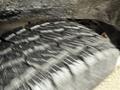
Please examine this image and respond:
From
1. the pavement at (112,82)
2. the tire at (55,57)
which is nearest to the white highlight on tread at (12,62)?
the tire at (55,57)

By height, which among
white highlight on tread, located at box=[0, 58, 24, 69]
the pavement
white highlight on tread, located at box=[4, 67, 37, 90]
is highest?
white highlight on tread, located at box=[0, 58, 24, 69]

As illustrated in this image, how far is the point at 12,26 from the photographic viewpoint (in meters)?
1.20

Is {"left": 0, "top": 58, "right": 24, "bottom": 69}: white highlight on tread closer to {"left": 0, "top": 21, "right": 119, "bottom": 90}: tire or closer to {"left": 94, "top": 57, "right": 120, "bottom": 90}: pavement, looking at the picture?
{"left": 0, "top": 21, "right": 119, "bottom": 90}: tire

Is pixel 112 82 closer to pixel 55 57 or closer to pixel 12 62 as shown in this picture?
pixel 55 57

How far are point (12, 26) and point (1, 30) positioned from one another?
0.04 meters

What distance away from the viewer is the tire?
1.04 metres

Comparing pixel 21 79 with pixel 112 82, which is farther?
pixel 112 82

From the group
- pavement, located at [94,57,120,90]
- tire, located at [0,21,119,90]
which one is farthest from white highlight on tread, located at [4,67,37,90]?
pavement, located at [94,57,120,90]

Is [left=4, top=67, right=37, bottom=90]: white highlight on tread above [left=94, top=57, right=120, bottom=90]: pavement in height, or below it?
above

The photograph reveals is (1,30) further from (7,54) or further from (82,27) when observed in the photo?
(82,27)

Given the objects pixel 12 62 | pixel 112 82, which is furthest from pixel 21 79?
pixel 112 82

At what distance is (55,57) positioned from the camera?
1.11m

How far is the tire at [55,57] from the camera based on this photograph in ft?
3.41

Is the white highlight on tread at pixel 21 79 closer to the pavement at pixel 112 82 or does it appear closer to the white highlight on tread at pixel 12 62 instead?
the white highlight on tread at pixel 12 62
